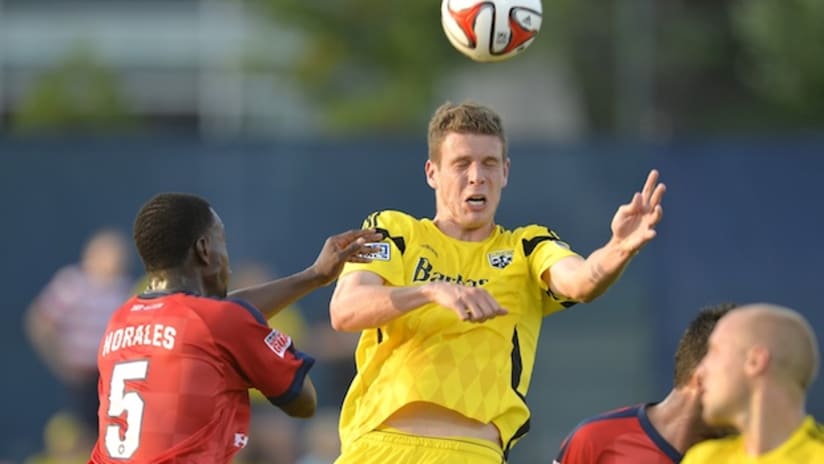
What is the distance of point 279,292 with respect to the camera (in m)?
7.80

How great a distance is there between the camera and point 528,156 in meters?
16.9

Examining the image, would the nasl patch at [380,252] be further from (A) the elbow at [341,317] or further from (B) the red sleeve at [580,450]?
(B) the red sleeve at [580,450]

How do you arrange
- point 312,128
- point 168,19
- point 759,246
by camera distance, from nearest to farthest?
point 759,246
point 312,128
point 168,19

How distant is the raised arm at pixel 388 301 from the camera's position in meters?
6.51

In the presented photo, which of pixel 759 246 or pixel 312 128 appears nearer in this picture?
pixel 759 246

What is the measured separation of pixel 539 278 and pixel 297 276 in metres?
1.15

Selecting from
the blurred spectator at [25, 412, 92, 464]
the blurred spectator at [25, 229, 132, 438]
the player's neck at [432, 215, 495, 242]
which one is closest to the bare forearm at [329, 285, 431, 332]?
the player's neck at [432, 215, 495, 242]

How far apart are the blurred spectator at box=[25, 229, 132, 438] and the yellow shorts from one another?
26.3 ft

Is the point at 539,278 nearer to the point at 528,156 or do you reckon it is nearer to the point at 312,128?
the point at 528,156

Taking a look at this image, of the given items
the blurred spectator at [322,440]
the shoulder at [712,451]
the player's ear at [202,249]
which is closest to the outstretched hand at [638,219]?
the shoulder at [712,451]

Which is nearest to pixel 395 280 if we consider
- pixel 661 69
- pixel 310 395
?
pixel 310 395

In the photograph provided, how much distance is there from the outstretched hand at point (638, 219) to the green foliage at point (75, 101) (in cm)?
2361

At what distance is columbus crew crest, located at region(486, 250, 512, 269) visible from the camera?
7643 mm

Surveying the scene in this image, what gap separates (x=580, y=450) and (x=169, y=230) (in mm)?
2008
